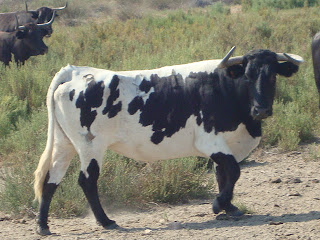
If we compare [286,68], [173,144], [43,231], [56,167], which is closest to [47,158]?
[56,167]

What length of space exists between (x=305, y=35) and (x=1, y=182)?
9907 mm

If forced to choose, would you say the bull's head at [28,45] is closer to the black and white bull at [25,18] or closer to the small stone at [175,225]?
the black and white bull at [25,18]

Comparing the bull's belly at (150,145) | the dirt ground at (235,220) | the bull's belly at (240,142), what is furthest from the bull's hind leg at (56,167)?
the bull's belly at (240,142)

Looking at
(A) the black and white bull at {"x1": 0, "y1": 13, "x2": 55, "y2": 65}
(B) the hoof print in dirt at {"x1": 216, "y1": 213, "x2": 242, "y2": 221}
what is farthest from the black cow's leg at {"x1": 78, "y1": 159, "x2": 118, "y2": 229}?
(A) the black and white bull at {"x1": 0, "y1": 13, "x2": 55, "y2": 65}

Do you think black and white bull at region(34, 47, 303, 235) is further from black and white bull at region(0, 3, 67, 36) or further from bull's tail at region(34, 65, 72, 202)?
black and white bull at region(0, 3, 67, 36)

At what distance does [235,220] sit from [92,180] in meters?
1.41

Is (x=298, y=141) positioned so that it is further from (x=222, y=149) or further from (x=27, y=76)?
(x=27, y=76)

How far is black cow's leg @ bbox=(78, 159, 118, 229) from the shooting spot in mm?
6473

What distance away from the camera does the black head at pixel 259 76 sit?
21.1ft

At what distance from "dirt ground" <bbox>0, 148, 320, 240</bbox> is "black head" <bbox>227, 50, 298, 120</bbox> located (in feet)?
3.37

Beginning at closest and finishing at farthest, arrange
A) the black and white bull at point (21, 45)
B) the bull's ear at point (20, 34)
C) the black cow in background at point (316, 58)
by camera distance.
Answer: the black cow in background at point (316, 58) → the black and white bull at point (21, 45) → the bull's ear at point (20, 34)

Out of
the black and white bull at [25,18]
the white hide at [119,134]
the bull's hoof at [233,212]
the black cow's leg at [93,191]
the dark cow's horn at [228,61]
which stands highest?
the dark cow's horn at [228,61]

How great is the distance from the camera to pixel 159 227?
6488mm

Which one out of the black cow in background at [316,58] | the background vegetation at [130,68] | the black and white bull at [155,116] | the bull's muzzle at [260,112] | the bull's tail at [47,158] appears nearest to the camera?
A: the bull's muzzle at [260,112]
